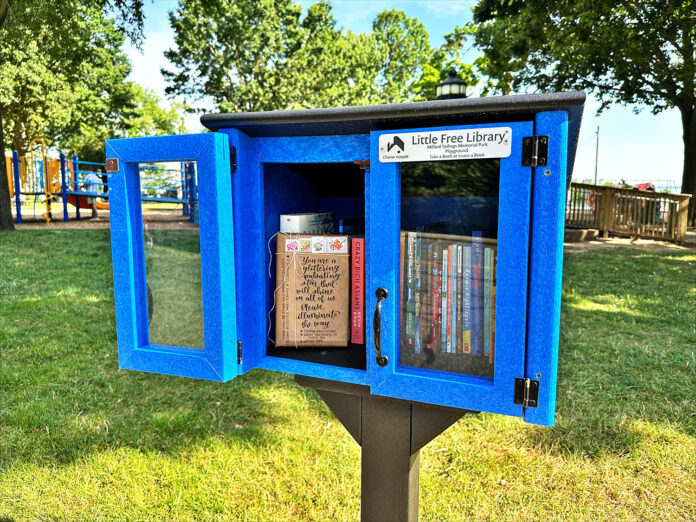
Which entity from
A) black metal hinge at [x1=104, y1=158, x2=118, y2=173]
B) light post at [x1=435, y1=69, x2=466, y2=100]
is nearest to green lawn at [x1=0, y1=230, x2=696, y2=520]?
black metal hinge at [x1=104, y1=158, x2=118, y2=173]

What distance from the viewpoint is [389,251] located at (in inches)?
57.1

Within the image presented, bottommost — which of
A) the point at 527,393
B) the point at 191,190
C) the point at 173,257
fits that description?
the point at 527,393

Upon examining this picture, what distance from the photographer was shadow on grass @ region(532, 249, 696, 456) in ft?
10.3

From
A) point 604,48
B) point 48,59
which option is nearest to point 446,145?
point 604,48

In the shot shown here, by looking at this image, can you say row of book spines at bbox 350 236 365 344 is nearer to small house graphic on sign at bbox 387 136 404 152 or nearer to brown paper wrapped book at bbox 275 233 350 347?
brown paper wrapped book at bbox 275 233 350 347

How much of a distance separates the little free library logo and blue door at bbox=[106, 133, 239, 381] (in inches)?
19.2

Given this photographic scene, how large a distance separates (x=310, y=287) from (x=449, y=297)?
0.47 metres

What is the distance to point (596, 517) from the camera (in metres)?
2.45

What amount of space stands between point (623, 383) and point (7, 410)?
4.14 meters

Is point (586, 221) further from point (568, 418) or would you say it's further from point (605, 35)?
point (568, 418)

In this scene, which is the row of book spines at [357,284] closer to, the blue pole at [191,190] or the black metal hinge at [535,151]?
the blue pole at [191,190]

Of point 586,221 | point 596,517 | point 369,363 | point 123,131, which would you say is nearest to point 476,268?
point 369,363

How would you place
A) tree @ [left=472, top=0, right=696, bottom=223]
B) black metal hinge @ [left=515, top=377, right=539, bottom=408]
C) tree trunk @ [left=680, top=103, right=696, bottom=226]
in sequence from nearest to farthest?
black metal hinge @ [left=515, top=377, right=539, bottom=408] < tree @ [left=472, top=0, right=696, bottom=223] < tree trunk @ [left=680, top=103, right=696, bottom=226]

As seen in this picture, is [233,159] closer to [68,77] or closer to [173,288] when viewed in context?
[173,288]
